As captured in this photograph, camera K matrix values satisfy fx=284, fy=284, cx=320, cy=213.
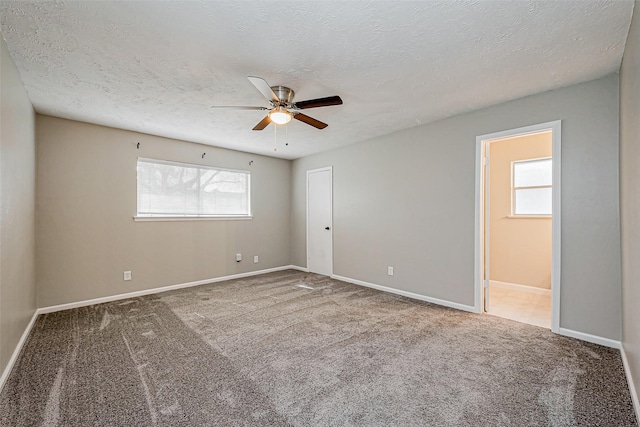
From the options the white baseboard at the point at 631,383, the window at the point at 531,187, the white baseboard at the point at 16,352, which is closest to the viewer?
the white baseboard at the point at 631,383

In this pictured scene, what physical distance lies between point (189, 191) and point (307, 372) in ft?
12.0

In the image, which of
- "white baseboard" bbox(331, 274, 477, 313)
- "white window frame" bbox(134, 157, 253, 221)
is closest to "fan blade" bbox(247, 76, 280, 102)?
"white window frame" bbox(134, 157, 253, 221)

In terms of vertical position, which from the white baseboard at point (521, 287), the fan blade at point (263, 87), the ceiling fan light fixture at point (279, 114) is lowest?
the white baseboard at point (521, 287)

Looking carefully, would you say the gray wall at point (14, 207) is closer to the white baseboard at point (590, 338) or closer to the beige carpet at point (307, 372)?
the beige carpet at point (307, 372)

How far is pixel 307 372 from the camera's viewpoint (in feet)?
7.00

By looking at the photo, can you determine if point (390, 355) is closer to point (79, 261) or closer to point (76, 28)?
point (76, 28)

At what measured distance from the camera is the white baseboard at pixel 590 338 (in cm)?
247

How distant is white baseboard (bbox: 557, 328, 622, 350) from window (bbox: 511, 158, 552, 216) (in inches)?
84.3

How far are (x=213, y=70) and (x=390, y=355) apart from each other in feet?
9.27

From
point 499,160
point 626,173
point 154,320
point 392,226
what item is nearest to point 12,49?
point 154,320

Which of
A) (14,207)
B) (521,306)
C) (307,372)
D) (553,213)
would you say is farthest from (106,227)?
(521,306)

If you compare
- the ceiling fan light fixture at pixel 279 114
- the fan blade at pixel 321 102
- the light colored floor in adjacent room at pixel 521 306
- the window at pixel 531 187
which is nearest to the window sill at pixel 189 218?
the ceiling fan light fixture at pixel 279 114

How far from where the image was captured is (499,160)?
4715 millimetres

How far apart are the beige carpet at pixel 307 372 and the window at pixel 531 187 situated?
2213 millimetres
